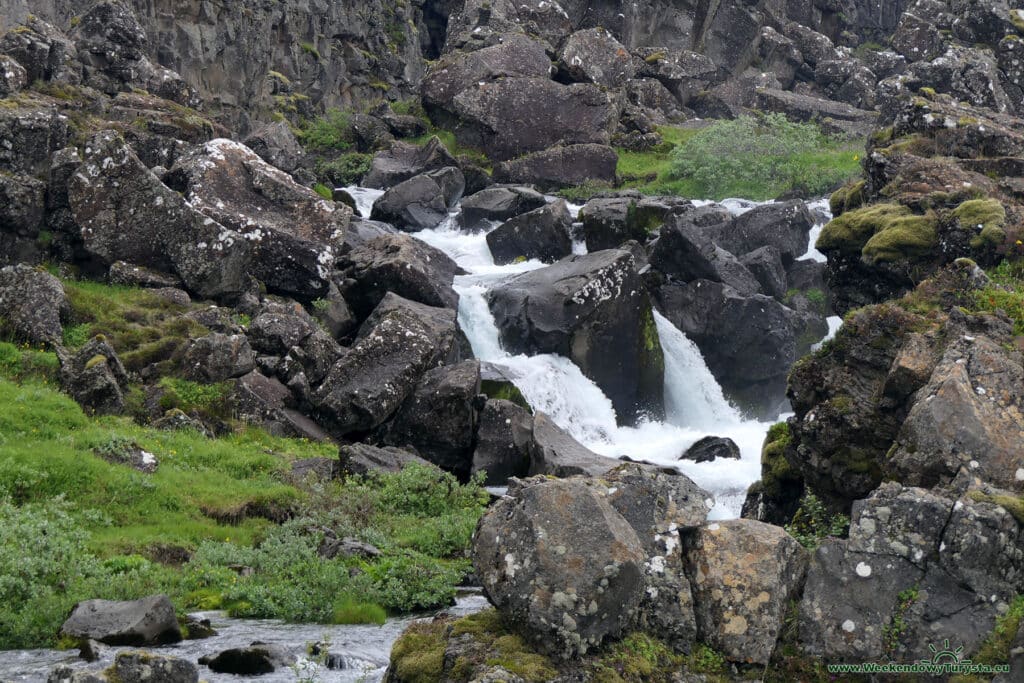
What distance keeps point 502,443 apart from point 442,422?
174 cm

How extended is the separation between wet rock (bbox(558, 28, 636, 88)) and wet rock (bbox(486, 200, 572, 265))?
25.1 m

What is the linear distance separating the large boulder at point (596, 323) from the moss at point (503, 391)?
4.38 m

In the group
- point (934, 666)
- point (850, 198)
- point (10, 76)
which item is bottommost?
point (934, 666)

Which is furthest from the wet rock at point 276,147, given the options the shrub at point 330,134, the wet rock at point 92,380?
the wet rock at point 92,380

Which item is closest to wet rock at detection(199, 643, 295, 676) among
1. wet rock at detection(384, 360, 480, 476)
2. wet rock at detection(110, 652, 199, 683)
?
wet rock at detection(110, 652, 199, 683)

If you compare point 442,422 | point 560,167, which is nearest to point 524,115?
point 560,167

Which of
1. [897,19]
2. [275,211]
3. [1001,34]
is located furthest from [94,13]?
[897,19]

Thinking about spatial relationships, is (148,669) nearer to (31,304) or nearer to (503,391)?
(31,304)

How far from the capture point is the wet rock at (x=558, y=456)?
83.5ft

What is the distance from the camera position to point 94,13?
48031 millimetres

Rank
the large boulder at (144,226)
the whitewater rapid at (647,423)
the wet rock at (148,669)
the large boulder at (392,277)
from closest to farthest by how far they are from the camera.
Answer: the wet rock at (148,669)
the large boulder at (144,226)
the whitewater rapid at (647,423)
the large boulder at (392,277)

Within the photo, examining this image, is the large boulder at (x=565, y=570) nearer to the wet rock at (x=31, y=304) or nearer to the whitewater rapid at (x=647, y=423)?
the whitewater rapid at (x=647, y=423)

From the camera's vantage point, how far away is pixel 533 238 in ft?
157

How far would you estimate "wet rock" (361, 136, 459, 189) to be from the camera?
59.6 meters
